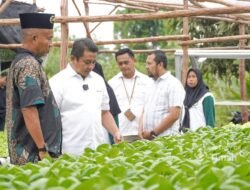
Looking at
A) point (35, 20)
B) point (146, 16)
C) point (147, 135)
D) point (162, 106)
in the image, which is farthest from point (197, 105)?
point (35, 20)

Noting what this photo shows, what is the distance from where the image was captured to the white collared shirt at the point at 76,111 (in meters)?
6.05

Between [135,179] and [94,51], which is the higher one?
[94,51]

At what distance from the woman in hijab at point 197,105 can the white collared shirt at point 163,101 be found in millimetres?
824

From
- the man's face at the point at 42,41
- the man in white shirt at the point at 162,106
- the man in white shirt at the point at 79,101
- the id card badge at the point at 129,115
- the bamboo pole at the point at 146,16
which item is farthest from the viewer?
the id card badge at the point at 129,115

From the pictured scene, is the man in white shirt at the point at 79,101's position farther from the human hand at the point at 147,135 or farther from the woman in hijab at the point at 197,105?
the woman in hijab at the point at 197,105

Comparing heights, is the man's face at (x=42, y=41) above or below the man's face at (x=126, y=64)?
above

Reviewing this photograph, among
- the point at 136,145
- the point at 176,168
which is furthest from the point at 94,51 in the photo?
the point at 176,168

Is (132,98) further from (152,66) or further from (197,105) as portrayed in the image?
(197,105)

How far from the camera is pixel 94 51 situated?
6.10m

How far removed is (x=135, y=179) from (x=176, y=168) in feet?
1.06

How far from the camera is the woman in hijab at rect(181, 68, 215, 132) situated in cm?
873

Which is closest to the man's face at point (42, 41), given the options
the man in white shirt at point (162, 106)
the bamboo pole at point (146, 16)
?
the bamboo pole at point (146, 16)

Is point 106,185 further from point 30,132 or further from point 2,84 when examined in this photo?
point 2,84

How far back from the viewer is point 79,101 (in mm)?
6059
